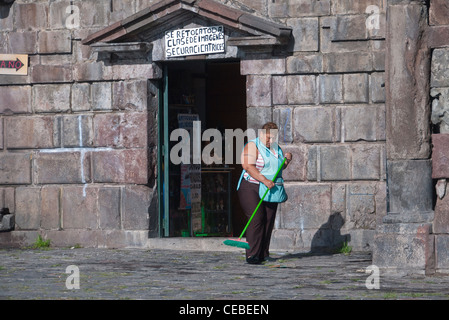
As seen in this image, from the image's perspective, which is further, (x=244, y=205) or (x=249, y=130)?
(x=249, y=130)

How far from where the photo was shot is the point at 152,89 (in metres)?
12.9

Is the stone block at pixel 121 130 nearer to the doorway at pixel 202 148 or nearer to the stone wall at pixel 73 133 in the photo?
the stone wall at pixel 73 133

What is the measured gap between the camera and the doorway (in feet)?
43.2

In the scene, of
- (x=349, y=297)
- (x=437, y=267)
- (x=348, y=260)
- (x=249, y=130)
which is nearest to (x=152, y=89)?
(x=249, y=130)

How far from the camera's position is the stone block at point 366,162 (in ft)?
39.3

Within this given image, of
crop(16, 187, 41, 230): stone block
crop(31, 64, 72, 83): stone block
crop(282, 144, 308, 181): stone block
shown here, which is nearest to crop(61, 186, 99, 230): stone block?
crop(16, 187, 41, 230): stone block

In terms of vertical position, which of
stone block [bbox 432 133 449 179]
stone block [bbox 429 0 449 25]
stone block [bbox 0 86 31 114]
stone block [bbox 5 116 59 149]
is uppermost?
stone block [bbox 429 0 449 25]

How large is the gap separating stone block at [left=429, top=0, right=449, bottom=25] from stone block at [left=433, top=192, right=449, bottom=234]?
1.79m

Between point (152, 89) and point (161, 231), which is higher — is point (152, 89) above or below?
above

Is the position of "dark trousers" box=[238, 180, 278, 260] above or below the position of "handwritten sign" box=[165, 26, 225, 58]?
below

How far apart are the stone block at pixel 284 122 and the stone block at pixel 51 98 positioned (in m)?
2.98

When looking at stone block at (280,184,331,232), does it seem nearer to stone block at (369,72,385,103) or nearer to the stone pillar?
stone block at (369,72,385,103)

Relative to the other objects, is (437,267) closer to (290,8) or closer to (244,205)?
(244,205)

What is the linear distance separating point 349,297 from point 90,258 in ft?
15.0
